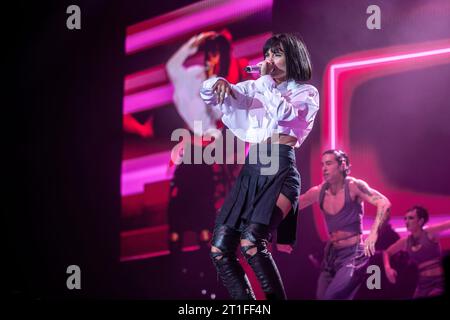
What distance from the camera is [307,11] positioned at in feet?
13.2

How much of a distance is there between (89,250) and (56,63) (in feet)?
4.40

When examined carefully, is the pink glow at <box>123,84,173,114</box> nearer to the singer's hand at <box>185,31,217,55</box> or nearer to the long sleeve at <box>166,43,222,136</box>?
the long sleeve at <box>166,43,222,136</box>

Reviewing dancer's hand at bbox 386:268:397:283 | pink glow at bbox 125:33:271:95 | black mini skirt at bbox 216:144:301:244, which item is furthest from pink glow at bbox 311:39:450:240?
black mini skirt at bbox 216:144:301:244

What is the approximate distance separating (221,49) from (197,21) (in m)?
0.26

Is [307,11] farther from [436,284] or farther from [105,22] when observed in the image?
[436,284]

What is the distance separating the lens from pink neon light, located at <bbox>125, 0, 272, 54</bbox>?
404 centimetres

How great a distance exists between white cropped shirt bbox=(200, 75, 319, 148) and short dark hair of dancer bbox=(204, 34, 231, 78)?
1.02 metres

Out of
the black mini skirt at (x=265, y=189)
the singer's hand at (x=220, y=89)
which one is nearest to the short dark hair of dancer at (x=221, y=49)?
the black mini skirt at (x=265, y=189)

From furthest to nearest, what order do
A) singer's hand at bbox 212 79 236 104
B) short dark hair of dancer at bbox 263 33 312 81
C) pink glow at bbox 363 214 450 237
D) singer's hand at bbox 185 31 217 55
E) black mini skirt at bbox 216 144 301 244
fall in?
singer's hand at bbox 185 31 217 55 < pink glow at bbox 363 214 450 237 < short dark hair of dancer at bbox 263 33 312 81 < black mini skirt at bbox 216 144 301 244 < singer's hand at bbox 212 79 236 104

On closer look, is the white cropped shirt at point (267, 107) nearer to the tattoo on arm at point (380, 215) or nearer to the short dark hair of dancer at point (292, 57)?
the short dark hair of dancer at point (292, 57)

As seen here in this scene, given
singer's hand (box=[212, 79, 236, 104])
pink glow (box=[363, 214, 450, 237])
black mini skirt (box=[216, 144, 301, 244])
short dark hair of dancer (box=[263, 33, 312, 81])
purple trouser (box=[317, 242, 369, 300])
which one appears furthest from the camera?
pink glow (box=[363, 214, 450, 237])

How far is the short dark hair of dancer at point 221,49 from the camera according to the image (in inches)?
159

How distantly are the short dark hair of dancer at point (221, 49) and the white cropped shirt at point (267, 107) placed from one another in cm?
102
